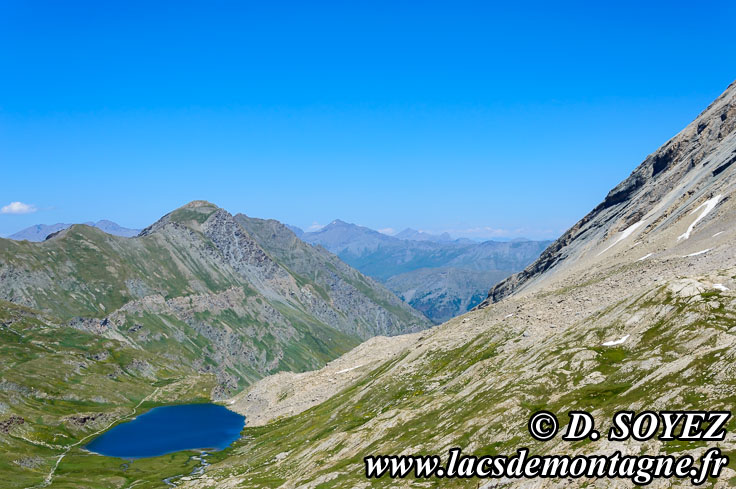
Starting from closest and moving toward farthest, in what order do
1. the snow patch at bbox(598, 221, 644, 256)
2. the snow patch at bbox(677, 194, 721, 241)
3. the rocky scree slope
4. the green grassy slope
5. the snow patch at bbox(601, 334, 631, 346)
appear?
the green grassy slope → the rocky scree slope → the snow patch at bbox(601, 334, 631, 346) → the snow patch at bbox(677, 194, 721, 241) → the snow patch at bbox(598, 221, 644, 256)

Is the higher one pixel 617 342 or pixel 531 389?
pixel 617 342

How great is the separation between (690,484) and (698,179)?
166 meters

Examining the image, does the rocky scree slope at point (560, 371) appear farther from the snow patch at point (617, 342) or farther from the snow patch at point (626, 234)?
the snow patch at point (626, 234)

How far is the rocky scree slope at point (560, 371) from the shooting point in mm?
64188

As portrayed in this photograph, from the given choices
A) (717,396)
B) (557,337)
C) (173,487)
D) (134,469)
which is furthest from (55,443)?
(717,396)

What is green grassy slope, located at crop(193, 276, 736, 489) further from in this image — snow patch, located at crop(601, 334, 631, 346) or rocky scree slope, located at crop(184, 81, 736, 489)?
snow patch, located at crop(601, 334, 631, 346)

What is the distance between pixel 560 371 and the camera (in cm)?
8581

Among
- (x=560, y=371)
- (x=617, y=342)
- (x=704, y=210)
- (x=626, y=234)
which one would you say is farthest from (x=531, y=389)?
(x=626, y=234)

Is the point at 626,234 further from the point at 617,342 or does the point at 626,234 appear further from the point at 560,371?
the point at 560,371

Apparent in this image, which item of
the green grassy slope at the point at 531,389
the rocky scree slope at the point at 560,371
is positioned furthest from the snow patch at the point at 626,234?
the green grassy slope at the point at 531,389

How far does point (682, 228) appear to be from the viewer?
150 meters

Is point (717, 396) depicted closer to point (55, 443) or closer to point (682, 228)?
point (682, 228)

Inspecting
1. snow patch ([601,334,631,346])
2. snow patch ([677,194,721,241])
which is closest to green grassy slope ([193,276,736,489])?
snow patch ([601,334,631,346])

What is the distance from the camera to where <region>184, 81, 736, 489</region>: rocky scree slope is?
6419 cm
